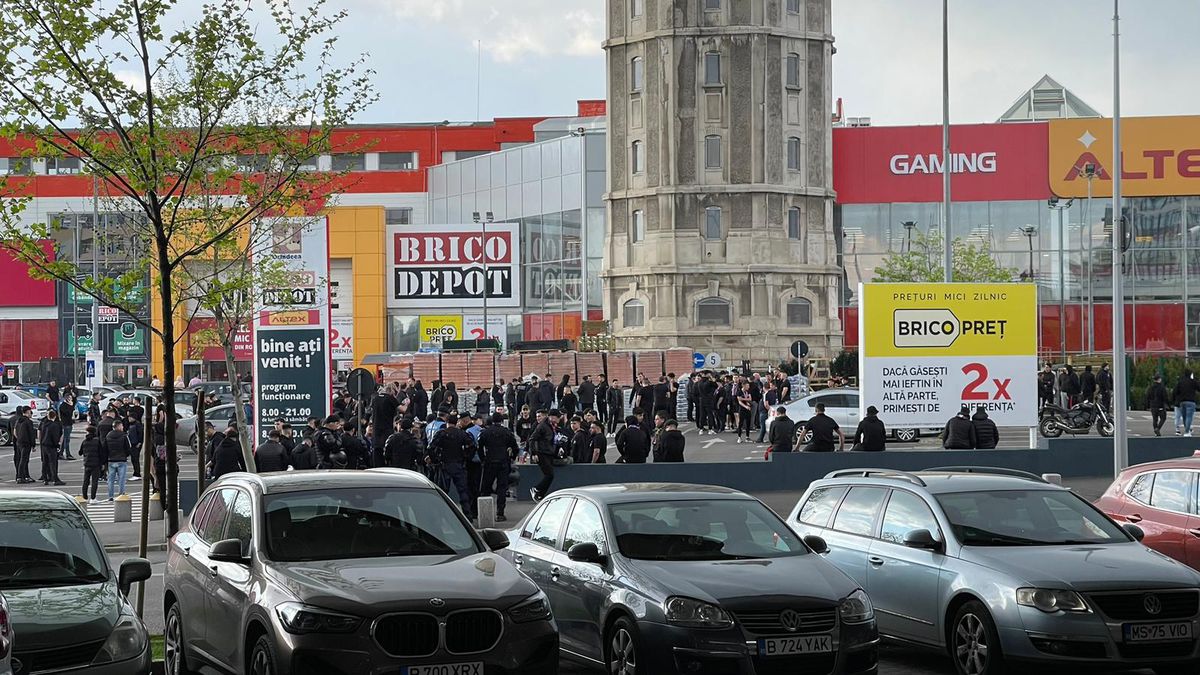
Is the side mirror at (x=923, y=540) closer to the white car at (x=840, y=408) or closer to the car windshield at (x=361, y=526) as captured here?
the car windshield at (x=361, y=526)

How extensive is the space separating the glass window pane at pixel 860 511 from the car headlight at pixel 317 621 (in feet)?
15.8

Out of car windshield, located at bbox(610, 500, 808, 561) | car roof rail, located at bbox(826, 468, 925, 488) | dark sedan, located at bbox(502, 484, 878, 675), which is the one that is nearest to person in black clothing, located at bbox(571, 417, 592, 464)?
car roof rail, located at bbox(826, 468, 925, 488)

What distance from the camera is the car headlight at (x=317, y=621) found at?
851cm

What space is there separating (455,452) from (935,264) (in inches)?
1981

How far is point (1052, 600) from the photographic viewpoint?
10.1 meters

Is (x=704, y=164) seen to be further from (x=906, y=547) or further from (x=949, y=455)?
(x=906, y=547)

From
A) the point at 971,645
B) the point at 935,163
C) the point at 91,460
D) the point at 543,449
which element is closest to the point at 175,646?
the point at 971,645

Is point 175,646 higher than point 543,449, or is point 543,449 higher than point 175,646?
point 543,449

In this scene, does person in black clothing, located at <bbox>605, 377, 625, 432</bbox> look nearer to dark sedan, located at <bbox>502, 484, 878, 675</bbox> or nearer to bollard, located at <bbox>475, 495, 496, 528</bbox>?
bollard, located at <bbox>475, 495, 496, 528</bbox>

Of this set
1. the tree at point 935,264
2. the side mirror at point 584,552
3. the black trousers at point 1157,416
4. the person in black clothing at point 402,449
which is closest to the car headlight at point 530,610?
the side mirror at point 584,552

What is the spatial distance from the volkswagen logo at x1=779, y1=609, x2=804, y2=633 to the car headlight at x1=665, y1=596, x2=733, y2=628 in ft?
1.08

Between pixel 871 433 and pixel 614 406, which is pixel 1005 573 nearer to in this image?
pixel 871 433

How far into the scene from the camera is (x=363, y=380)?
2883 cm

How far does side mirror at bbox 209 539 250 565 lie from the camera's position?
9430mm
